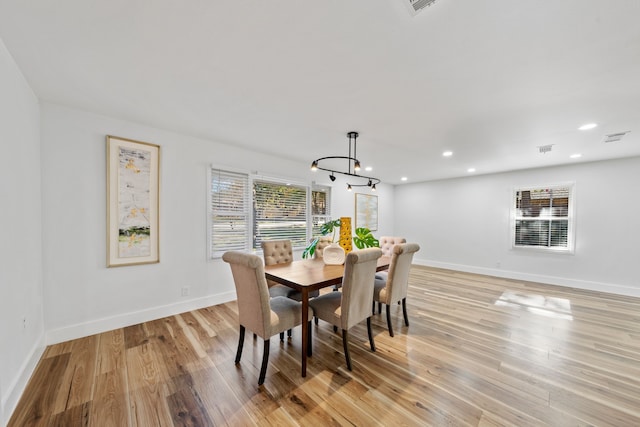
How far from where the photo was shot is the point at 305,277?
239cm

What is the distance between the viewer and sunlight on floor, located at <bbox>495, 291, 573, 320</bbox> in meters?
3.46

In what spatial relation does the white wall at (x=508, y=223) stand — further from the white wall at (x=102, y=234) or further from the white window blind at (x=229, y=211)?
the white wall at (x=102, y=234)

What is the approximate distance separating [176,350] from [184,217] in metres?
1.65

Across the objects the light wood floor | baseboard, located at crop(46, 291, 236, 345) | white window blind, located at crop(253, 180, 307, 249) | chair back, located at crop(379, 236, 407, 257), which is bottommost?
the light wood floor

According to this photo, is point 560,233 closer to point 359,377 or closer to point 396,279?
point 396,279

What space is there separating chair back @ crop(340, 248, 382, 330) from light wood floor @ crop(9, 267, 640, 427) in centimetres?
43

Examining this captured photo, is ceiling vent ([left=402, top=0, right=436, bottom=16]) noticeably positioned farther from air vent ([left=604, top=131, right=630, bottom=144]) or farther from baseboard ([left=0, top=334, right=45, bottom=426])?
air vent ([left=604, top=131, right=630, bottom=144])

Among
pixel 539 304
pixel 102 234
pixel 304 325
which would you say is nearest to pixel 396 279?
pixel 304 325

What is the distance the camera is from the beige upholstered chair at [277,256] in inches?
116

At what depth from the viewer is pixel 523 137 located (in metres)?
3.26

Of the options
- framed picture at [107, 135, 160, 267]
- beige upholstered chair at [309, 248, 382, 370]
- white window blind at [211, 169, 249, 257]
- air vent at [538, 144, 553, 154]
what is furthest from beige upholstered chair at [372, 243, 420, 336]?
framed picture at [107, 135, 160, 267]

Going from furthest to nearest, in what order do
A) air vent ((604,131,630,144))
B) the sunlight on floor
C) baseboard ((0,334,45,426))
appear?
the sunlight on floor
air vent ((604,131,630,144))
baseboard ((0,334,45,426))

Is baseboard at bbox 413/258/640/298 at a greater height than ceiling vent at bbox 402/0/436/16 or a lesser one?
lesser

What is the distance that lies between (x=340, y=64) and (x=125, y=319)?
353 cm
